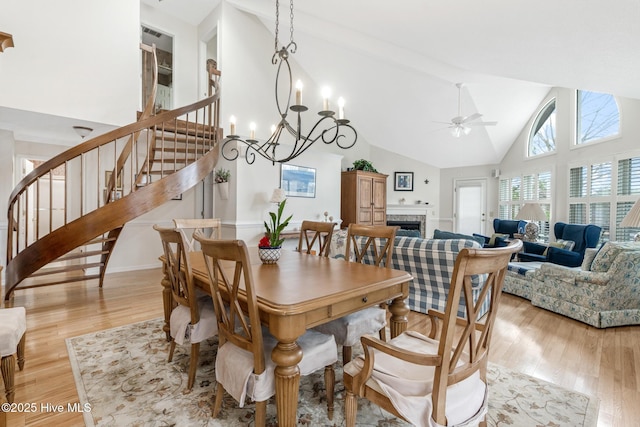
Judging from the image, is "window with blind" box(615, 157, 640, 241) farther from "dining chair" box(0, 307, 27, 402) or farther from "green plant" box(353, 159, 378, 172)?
"dining chair" box(0, 307, 27, 402)

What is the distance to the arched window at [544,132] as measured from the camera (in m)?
6.02

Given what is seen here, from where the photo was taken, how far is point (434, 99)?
600 centimetres

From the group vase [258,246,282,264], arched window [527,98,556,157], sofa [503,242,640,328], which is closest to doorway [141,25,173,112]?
vase [258,246,282,264]

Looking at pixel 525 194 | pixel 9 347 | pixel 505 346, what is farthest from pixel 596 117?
pixel 9 347

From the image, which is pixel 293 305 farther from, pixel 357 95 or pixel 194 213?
pixel 357 95

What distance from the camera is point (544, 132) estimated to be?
624 cm

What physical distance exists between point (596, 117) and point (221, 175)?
21.6 ft

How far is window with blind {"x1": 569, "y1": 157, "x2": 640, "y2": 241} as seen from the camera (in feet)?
14.4

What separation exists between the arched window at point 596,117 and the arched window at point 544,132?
0.56 m

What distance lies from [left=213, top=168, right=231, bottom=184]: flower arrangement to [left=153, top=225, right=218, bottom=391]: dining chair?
3.31 meters

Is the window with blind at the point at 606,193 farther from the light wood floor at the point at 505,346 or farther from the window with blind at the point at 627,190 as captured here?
the light wood floor at the point at 505,346

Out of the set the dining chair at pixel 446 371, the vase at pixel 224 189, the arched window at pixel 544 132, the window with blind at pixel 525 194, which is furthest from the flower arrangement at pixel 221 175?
the arched window at pixel 544 132

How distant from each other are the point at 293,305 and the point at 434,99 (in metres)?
5.96

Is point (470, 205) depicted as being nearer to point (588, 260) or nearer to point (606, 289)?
point (588, 260)
